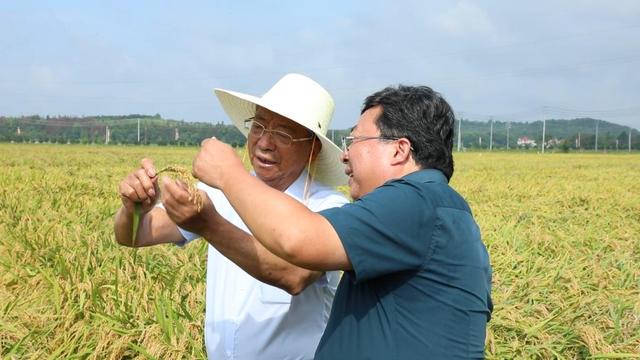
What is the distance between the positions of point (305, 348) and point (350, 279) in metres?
0.53

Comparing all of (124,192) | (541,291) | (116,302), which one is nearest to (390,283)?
(124,192)

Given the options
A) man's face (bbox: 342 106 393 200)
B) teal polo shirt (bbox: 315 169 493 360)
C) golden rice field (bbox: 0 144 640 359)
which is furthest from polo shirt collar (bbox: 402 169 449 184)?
golden rice field (bbox: 0 144 640 359)

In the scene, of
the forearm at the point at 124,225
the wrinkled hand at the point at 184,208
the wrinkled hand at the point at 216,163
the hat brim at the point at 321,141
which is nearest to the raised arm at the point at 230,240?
the wrinkled hand at the point at 184,208

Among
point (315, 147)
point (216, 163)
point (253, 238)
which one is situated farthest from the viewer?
point (315, 147)

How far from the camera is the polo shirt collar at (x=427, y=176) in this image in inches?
73.5

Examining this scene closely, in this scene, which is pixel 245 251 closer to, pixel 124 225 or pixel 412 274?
pixel 412 274

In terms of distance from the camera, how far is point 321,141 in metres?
2.68

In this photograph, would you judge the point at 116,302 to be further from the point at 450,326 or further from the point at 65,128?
the point at 65,128

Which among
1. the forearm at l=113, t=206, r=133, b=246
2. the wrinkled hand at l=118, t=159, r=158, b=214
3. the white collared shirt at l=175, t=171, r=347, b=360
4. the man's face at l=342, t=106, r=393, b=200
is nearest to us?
the man's face at l=342, t=106, r=393, b=200

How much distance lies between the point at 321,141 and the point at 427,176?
0.84 m

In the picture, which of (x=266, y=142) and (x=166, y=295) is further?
(x=166, y=295)

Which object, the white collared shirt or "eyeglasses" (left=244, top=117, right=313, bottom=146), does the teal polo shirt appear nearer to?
the white collared shirt

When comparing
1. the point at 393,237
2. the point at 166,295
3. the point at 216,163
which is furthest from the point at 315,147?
the point at 166,295

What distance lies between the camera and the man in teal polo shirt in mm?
1683
